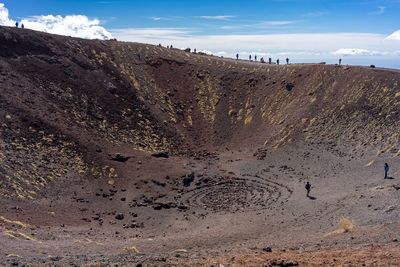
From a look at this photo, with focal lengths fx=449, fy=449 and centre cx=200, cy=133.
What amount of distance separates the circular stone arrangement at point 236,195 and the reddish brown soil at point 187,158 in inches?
8.1

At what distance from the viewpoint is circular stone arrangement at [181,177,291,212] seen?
40.7m

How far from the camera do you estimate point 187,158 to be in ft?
176

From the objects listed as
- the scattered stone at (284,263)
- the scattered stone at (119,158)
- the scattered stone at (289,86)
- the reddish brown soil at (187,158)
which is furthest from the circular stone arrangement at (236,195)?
the scattered stone at (289,86)

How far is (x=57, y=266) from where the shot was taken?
18859 mm

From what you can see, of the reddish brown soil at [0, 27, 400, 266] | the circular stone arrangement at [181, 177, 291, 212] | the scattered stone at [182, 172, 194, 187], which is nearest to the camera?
the reddish brown soil at [0, 27, 400, 266]

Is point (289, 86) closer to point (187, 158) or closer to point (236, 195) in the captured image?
point (187, 158)

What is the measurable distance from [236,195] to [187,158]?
11.5 metres

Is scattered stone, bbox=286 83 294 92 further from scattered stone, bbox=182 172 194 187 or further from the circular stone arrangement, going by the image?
scattered stone, bbox=182 172 194 187

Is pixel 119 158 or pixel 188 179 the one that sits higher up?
pixel 119 158

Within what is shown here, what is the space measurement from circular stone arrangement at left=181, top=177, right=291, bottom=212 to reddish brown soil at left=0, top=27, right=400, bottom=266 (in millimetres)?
207

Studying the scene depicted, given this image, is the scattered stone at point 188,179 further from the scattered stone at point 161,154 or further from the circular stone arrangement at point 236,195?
the scattered stone at point 161,154

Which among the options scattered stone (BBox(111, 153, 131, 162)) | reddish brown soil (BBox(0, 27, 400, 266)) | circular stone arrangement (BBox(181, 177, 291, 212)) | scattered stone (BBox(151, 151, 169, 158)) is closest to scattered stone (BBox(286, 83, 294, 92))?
reddish brown soil (BBox(0, 27, 400, 266))

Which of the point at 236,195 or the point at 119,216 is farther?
the point at 236,195

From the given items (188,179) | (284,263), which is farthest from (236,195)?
(284,263)
